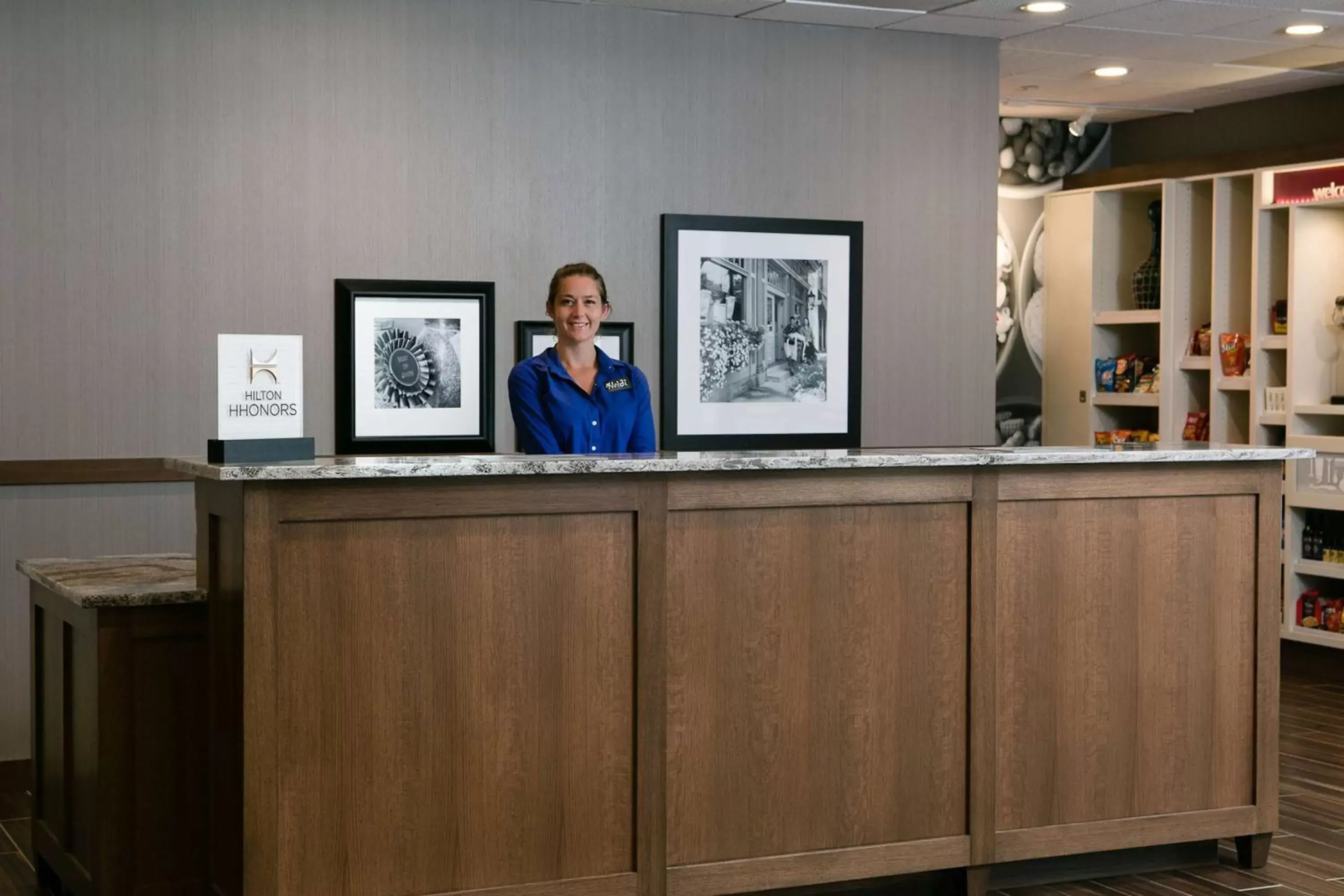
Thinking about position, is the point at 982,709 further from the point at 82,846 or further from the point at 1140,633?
the point at 82,846

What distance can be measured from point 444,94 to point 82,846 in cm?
295

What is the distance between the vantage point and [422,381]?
5758mm

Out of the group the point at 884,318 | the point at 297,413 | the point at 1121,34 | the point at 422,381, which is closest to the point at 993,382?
the point at 884,318

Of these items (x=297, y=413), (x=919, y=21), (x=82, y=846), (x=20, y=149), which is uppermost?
(x=919, y=21)

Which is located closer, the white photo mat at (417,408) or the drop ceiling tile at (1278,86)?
the white photo mat at (417,408)

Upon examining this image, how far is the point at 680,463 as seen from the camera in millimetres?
3777

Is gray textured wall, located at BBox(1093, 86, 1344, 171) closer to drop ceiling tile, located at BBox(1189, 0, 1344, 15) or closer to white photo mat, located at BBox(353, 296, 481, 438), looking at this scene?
drop ceiling tile, located at BBox(1189, 0, 1344, 15)

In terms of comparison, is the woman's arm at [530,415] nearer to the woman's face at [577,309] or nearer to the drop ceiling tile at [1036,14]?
the woman's face at [577,309]

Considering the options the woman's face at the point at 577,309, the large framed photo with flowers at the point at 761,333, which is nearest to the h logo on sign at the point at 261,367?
the woman's face at the point at 577,309

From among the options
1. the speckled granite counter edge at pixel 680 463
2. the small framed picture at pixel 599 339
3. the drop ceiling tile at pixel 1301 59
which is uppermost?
the drop ceiling tile at pixel 1301 59

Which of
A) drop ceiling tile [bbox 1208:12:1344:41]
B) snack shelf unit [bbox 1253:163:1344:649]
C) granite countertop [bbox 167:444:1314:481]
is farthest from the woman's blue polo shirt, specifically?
snack shelf unit [bbox 1253:163:1344:649]

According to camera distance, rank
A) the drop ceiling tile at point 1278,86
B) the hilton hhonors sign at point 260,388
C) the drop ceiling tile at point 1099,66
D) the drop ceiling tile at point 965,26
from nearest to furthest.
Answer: the hilton hhonors sign at point 260,388 < the drop ceiling tile at point 965,26 < the drop ceiling tile at point 1099,66 < the drop ceiling tile at point 1278,86

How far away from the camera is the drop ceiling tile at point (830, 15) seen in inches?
237

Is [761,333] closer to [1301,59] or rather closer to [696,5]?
[696,5]
